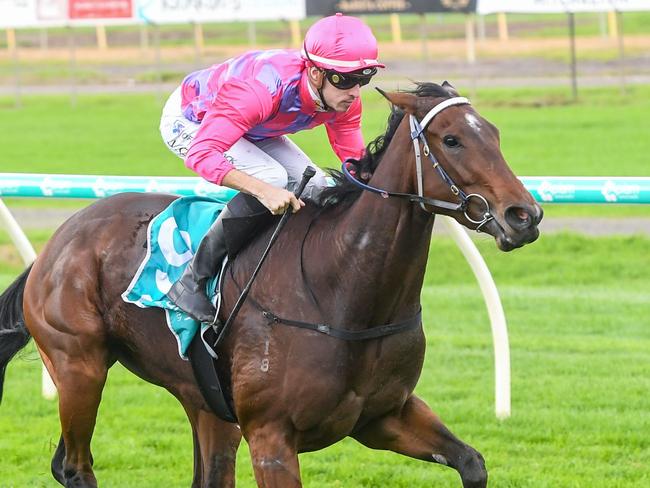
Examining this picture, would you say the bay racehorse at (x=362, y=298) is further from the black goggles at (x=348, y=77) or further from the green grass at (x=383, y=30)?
the green grass at (x=383, y=30)

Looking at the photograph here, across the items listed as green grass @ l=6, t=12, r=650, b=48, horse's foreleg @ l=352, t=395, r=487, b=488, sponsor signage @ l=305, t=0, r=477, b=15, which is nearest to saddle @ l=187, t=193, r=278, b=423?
horse's foreleg @ l=352, t=395, r=487, b=488

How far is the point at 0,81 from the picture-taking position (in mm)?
28672

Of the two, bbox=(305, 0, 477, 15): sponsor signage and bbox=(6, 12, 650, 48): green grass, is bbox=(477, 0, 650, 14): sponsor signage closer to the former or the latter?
bbox=(305, 0, 477, 15): sponsor signage

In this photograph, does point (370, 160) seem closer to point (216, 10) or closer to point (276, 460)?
point (276, 460)

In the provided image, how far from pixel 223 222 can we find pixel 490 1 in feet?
53.6

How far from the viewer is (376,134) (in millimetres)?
17000

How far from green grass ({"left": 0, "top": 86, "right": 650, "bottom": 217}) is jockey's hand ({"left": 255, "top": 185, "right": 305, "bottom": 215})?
949 cm

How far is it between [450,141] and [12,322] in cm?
224

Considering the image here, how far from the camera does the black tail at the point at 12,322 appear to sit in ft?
16.4

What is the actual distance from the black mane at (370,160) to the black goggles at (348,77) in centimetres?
13

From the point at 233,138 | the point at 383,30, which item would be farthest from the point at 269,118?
the point at 383,30

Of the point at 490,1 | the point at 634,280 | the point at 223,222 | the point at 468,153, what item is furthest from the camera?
the point at 490,1

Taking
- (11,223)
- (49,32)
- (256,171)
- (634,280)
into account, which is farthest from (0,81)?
(256,171)

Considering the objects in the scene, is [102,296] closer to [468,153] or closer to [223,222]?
[223,222]
